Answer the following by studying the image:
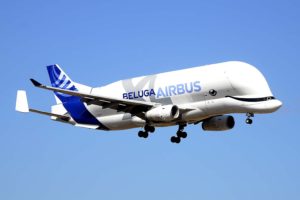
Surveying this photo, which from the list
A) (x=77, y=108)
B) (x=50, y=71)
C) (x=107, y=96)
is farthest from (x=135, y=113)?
(x=50, y=71)

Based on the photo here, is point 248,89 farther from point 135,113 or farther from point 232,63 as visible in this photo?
point 135,113

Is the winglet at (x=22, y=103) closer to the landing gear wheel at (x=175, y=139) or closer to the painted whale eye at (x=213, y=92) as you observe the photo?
the landing gear wheel at (x=175, y=139)

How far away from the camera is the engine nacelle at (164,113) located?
233 feet

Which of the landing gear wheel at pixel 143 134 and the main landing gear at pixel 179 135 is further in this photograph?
the main landing gear at pixel 179 135

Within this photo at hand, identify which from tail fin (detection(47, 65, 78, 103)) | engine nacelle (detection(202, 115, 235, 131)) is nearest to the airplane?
engine nacelle (detection(202, 115, 235, 131))

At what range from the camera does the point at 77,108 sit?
8175cm

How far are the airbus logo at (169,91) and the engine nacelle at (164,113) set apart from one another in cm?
188

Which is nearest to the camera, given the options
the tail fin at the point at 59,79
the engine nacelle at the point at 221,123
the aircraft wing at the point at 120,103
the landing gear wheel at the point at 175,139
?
the aircraft wing at the point at 120,103

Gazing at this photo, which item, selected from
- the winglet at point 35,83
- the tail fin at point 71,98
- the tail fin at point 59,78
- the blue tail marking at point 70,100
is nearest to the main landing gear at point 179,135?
the blue tail marking at point 70,100

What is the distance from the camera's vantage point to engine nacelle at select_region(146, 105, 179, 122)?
233ft

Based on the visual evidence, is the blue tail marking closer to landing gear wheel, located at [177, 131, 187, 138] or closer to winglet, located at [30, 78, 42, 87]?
landing gear wheel, located at [177, 131, 187, 138]

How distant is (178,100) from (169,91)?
1.24 metres

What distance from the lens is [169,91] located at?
2901 inches

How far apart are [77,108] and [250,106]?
18465 mm
